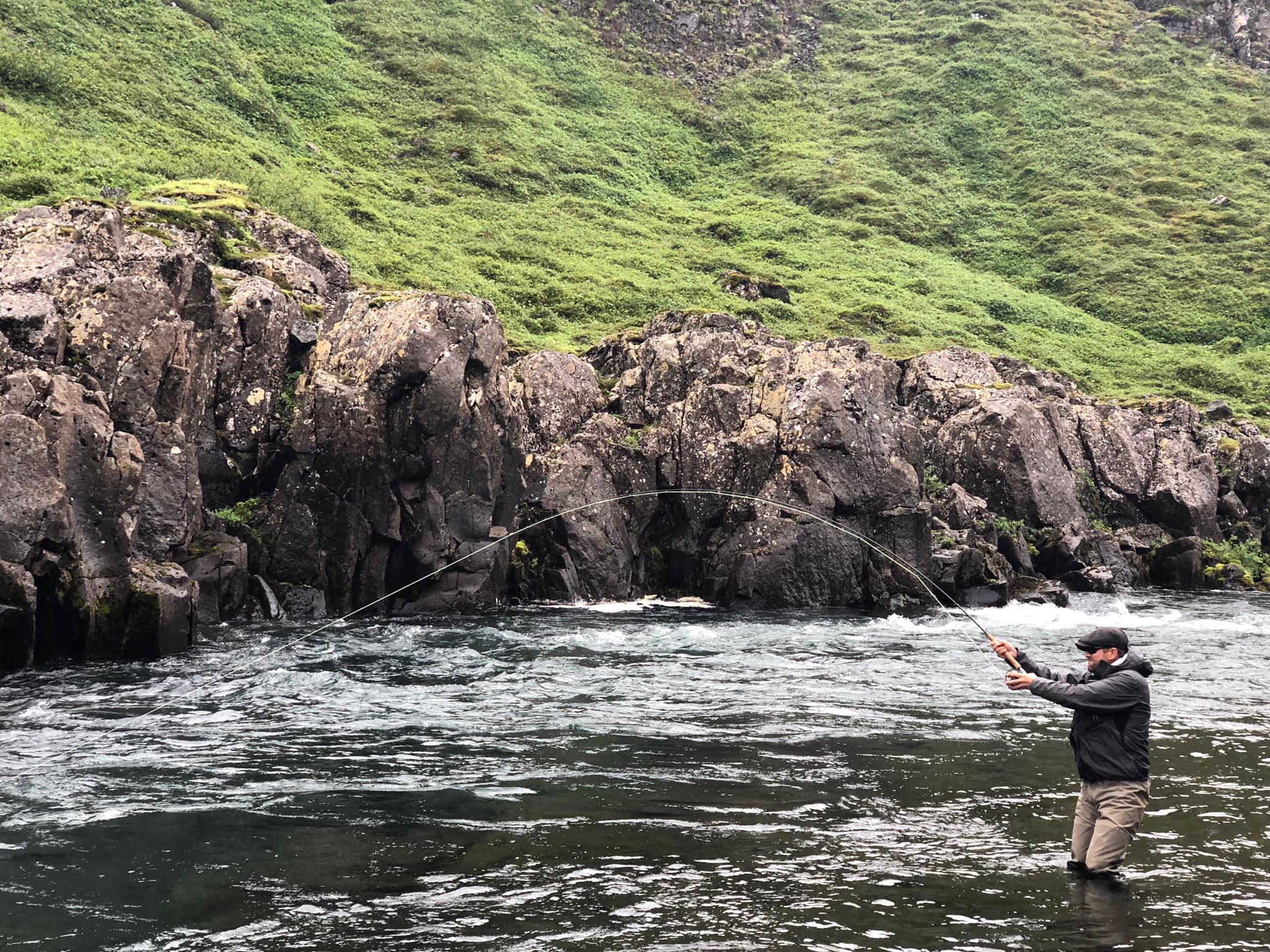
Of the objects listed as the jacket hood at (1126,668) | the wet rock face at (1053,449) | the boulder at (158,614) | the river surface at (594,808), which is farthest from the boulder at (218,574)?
the wet rock face at (1053,449)

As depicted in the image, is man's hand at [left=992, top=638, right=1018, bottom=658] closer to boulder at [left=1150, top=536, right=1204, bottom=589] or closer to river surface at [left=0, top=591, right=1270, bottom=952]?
river surface at [left=0, top=591, right=1270, bottom=952]

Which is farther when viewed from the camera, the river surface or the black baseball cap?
the black baseball cap

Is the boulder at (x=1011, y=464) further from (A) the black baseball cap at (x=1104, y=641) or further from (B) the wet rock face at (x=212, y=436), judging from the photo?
(A) the black baseball cap at (x=1104, y=641)

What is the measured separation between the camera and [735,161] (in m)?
87.0

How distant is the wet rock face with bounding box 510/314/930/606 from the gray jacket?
66.1 feet

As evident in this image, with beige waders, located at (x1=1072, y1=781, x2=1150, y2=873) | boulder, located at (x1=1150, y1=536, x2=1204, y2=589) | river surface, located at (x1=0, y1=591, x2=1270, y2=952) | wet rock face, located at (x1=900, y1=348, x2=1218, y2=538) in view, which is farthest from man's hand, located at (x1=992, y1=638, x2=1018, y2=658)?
boulder, located at (x1=1150, y1=536, x2=1204, y2=589)

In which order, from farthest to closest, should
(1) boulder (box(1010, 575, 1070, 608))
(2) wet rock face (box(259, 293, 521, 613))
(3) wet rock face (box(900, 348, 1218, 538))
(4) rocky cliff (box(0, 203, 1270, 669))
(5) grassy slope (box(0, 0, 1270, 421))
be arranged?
(5) grassy slope (box(0, 0, 1270, 421)), (3) wet rock face (box(900, 348, 1218, 538)), (1) boulder (box(1010, 575, 1070, 608)), (2) wet rock face (box(259, 293, 521, 613)), (4) rocky cliff (box(0, 203, 1270, 669))

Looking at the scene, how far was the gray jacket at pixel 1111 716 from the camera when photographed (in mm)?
9156

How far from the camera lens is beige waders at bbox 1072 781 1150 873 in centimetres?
906

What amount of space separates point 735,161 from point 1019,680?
82033 millimetres

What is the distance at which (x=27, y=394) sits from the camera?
746 inches

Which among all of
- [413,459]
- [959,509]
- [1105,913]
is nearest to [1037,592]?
[959,509]

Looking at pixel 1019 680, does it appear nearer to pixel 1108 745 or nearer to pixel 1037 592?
pixel 1108 745

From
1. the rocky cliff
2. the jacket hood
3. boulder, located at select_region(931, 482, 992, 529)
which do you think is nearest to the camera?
the jacket hood
